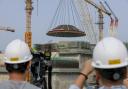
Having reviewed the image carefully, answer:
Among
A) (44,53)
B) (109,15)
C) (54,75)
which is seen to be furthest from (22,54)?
(109,15)

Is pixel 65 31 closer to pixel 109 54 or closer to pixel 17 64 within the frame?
pixel 17 64

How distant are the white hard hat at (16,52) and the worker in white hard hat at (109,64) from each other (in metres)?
1.03

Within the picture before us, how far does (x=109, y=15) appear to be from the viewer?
296 ft

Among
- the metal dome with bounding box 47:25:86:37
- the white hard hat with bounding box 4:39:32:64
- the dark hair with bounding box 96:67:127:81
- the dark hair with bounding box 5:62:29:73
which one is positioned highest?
the white hard hat with bounding box 4:39:32:64

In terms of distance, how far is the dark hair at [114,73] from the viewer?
323 centimetres

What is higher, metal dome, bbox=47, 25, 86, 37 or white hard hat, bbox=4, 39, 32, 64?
white hard hat, bbox=4, 39, 32, 64

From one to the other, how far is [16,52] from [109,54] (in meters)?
1.33

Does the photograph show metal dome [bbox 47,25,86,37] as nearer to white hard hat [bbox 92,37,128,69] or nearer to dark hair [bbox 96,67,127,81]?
white hard hat [bbox 92,37,128,69]

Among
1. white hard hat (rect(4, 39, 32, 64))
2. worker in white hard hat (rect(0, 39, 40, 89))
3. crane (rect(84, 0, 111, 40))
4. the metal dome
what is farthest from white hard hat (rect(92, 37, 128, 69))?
crane (rect(84, 0, 111, 40))

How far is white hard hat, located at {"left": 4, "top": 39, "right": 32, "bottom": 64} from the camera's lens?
440cm

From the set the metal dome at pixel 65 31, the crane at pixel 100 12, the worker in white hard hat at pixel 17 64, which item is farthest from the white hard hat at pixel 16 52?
the crane at pixel 100 12

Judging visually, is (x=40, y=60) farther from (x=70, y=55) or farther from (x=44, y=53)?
(x=70, y=55)

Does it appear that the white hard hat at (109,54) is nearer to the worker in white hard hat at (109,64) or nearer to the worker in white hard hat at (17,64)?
the worker in white hard hat at (109,64)

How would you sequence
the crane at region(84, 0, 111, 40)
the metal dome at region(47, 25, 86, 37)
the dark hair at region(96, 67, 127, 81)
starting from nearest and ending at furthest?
the dark hair at region(96, 67, 127, 81) < the metal dome at region(47, 25, 86, 37) < the crane at region(84, 0, 111, 40)
